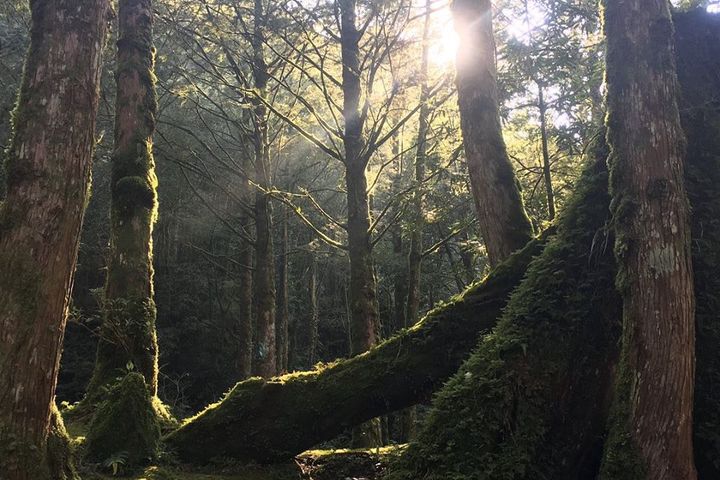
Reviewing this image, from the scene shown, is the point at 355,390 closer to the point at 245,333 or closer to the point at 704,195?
the point at 704,195

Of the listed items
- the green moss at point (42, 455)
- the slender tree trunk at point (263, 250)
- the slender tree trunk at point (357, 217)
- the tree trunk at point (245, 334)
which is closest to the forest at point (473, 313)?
the green moss at point (42, 455)

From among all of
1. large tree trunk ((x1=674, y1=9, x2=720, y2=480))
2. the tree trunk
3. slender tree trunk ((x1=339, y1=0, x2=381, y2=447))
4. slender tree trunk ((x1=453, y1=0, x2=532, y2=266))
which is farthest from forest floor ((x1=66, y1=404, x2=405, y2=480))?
the tree trunk

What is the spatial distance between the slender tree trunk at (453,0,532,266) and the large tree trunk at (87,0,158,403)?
448cm

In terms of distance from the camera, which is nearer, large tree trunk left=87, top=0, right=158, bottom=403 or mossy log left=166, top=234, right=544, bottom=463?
mossy log left=166, top=234, right=544, bottom=463

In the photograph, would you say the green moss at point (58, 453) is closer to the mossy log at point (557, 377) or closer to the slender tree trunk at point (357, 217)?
the mossy log at point (557, 377)

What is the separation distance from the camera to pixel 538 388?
3.82 m

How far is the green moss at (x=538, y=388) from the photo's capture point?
3.60 metres

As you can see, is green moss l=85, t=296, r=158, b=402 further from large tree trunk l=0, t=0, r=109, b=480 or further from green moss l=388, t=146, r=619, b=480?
green moss l=388, t=146, r=619, b=480

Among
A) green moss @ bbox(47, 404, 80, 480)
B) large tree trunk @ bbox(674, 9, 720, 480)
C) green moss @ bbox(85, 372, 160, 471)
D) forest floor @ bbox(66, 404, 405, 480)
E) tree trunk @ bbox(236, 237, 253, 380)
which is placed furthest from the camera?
tree trunk @ bbox(236, 237, 253, 380)

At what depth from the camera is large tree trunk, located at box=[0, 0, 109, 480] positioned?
10.5 feet

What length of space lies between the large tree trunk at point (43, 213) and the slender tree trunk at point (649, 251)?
358cm

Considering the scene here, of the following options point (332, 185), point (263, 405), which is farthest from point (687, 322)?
point (332, 185)

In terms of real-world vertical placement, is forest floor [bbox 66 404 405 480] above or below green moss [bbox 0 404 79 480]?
below

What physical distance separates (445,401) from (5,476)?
2.74 m
